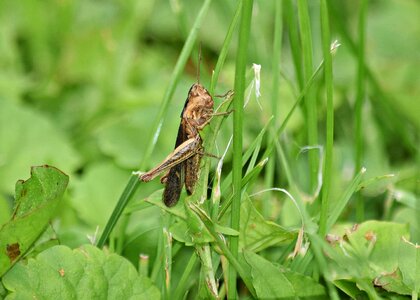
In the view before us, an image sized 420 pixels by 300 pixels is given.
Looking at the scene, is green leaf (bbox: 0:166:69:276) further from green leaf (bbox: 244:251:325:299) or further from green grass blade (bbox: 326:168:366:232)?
green grass blade (bbox: 326:168:366:232)

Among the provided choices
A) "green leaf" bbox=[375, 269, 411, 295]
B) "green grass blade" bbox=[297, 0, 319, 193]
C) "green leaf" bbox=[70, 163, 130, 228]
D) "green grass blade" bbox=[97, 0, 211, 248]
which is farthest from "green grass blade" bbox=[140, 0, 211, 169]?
"green leaf" bbox=[375, 269, 411, 295]

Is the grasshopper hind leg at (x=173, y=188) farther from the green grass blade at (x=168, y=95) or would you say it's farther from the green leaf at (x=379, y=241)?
the green leaf at (x=379, y=241)

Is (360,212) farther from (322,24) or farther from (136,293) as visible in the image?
(136,293)

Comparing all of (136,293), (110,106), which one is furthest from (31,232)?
(110,106)

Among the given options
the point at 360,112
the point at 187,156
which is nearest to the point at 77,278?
the point at 187,156

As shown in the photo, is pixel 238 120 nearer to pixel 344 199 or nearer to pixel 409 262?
pixel 344 199

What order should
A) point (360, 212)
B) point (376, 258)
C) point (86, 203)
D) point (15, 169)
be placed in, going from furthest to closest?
1. point (15, 169)
2. point (86, 203)
3. point (360, 212)
4. point (376, 258)
